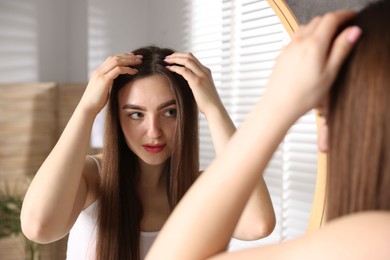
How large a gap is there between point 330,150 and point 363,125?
0.03 meters

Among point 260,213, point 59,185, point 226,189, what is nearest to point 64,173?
point 59,185

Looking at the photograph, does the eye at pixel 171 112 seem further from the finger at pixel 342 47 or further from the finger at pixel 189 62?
the finger at pixel 342 47

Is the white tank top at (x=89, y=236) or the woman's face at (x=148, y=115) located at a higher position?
the woman's face at (x=148, y=115)

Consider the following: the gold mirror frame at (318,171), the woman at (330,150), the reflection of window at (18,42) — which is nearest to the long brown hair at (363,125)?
the woman at (330,150)

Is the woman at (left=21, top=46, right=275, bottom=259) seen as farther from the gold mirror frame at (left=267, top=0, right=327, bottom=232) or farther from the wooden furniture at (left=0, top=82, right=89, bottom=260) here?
the wooden furniture at (left=0, top=82, right=89, bottom=260)

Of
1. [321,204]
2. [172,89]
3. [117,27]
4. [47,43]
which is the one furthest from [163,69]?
[47,43]

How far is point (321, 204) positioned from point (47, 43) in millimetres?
1139

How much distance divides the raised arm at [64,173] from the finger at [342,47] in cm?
45

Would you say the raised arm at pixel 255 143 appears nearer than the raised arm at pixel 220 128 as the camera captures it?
Yes

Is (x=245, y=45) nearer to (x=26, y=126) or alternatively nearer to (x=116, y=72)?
(x=116, y=72)

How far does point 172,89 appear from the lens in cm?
80

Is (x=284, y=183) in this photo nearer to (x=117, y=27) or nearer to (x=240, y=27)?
(x=240, y=27)

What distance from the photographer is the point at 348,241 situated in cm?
31

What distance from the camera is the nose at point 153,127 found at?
2.54ft
